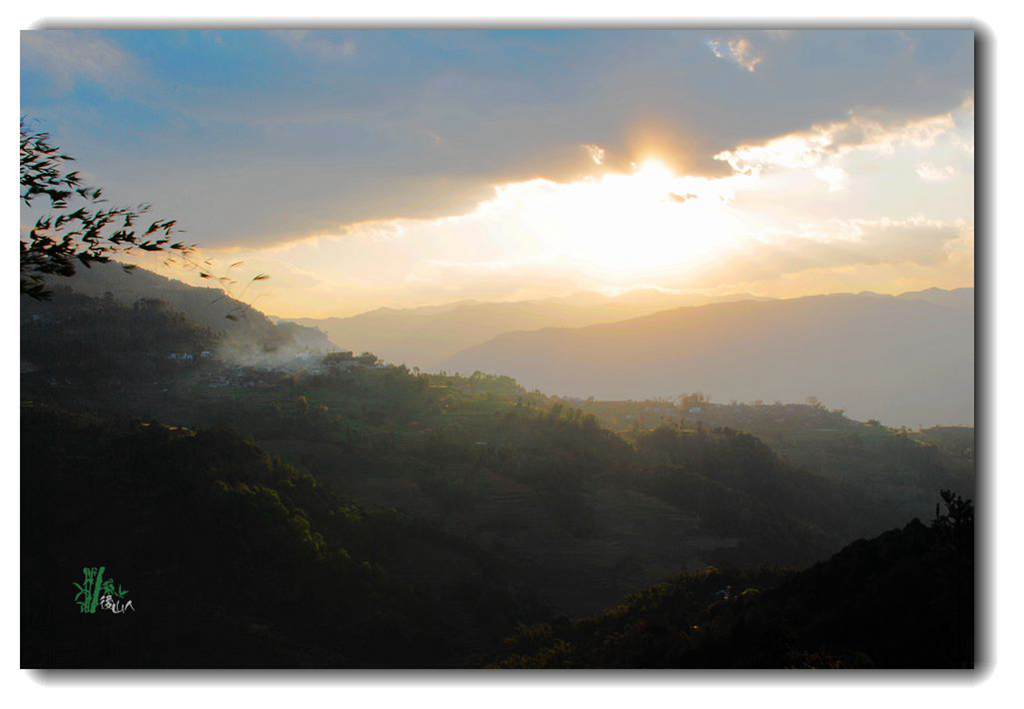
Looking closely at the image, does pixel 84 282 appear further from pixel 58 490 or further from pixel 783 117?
pixel 783 117

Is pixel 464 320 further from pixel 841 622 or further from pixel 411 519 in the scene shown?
pixel 841 622

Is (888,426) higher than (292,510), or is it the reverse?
(888,426)

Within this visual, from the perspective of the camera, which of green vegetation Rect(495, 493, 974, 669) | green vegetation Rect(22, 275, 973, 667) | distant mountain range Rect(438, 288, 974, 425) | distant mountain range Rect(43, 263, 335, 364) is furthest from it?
distant mountain range Rect(43, 263, 335, 364)

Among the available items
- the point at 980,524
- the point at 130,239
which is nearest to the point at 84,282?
the point at 130,239

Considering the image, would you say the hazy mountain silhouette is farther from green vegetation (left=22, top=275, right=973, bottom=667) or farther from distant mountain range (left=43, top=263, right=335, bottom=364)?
green vegetation (left=22, top=275, right=973, bottom=667)

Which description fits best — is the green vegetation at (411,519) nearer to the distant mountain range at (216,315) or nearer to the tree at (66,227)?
the distant mountain range at (216,315)

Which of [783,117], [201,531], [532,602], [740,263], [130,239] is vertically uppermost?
[783,117]

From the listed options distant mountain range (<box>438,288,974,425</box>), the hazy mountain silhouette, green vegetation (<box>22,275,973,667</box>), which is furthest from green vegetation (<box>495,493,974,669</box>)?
the hazy mountain silhouette
